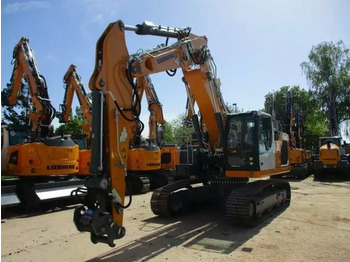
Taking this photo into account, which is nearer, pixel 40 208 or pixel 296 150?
pixel 40 208

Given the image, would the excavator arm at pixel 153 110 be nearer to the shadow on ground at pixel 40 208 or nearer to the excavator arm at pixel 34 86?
the shadow on ground at pixel 40 208

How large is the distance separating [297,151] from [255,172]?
13.1 meters

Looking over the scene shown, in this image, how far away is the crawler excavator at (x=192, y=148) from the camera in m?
5.40

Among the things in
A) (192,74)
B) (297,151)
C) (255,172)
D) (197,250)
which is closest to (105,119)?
(197,250)

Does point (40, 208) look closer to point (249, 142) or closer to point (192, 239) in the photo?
point (192, 239)

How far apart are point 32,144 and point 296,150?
14988mm

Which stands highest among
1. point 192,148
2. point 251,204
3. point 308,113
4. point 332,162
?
point 308,113

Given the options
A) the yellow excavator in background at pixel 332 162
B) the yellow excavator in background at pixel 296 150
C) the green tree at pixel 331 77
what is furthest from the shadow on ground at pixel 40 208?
the green tree at pixel 331 77

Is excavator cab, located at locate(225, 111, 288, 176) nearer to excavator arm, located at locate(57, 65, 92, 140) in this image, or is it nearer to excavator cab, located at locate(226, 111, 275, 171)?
excavator cab, located at locate(226, 111, 275, 171)

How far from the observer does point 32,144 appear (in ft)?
32.5

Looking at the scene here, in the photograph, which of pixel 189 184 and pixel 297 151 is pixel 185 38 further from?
pixel 297 151

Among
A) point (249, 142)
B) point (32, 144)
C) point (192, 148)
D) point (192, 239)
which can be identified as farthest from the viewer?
point (32, 144)

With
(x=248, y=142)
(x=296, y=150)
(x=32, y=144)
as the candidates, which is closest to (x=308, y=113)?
(x=296, y=150)

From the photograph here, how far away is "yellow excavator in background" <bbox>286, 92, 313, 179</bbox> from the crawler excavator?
9937 mm
